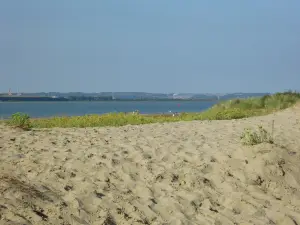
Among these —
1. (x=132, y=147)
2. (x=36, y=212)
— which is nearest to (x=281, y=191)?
(x=132, y=147)

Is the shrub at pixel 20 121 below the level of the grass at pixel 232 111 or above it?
above

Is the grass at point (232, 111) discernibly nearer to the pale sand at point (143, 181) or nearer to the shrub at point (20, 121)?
the shrub at point (20, 121)

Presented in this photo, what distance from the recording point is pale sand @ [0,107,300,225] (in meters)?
7.97

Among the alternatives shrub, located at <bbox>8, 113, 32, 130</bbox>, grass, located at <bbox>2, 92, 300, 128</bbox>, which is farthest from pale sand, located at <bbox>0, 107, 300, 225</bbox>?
grass, located at <bbox>2, 92, 300, 128</bbox>

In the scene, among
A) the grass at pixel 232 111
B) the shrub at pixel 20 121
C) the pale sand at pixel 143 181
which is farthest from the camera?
the grass at pixel 232 111

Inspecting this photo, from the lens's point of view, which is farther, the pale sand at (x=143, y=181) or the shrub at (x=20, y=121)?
the shrub at (x=20, y=121)

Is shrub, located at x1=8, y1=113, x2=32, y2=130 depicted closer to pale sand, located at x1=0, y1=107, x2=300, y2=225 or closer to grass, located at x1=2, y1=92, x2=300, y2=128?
pale sand, located at x1=0, y1=107, x2=300, y2=225

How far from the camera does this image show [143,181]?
31.3ft

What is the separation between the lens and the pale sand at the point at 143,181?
7969mm

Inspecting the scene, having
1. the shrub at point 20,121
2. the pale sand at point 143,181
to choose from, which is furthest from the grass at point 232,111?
the pale sand at point 143,181

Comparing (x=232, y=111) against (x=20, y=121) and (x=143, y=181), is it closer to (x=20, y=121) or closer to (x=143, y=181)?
(x=20, y=121)

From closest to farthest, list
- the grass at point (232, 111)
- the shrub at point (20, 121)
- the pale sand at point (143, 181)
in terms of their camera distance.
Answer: the pale sand at point (143, 181)
the shrub at point (20, 121)
the grass at point (232, 111)

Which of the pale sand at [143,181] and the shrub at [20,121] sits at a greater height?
the shrub at [20,121]

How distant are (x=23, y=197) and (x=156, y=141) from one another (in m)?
5.48
